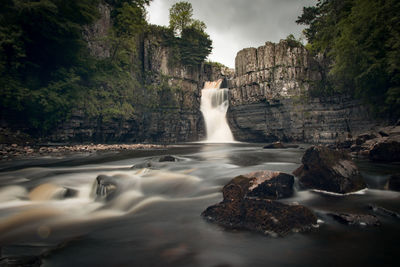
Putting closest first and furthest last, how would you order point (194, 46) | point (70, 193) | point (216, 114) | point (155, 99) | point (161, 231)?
point (161, 231) < point (70, 193) < point (155, 99) < point (216, 114) < point (194, 46)

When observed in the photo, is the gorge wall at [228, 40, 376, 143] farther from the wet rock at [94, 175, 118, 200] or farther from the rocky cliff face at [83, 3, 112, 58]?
the wet rock at [94, 175, 118, 200]

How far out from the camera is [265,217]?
11.6ft

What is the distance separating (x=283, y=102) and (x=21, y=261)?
2806 cm

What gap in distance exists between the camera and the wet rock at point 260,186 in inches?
184

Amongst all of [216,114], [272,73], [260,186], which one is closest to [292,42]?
[272,73]

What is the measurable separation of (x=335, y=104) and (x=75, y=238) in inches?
1044

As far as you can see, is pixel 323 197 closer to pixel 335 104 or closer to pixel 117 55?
pixel 335 104

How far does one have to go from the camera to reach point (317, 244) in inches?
116

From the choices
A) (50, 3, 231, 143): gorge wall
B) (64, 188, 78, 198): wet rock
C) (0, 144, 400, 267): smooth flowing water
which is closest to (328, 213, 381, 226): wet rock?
(0, 144, 400, 267): smooth flowing water

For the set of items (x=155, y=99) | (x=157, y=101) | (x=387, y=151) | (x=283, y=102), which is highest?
(x=155, y=99)

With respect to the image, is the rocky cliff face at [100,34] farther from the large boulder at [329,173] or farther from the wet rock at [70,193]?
the large boulder at [329,173]

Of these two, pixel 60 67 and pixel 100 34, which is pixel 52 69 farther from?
pixel 100 34

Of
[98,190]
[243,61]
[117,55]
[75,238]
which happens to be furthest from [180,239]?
[243,61]

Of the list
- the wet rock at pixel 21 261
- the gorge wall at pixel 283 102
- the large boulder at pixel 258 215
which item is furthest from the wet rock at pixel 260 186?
the gorge wall at pixel 283 102
